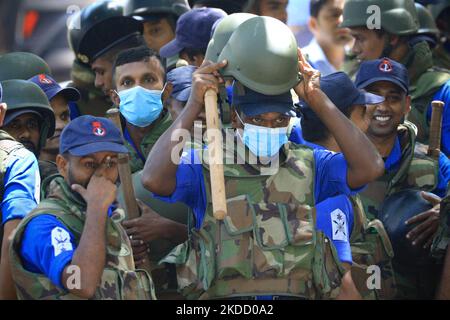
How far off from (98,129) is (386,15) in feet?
10.8

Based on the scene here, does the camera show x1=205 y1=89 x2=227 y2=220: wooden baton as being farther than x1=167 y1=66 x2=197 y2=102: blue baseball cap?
No

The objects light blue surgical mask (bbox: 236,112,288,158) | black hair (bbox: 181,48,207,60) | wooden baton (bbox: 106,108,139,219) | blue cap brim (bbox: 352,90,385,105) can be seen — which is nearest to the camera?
light blue surgical mask (bbox: 236,112,288,158)

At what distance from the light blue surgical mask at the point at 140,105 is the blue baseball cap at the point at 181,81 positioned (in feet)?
1.14

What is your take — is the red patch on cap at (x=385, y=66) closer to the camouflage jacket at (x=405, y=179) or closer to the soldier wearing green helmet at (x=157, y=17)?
the camouflage jacket at (x=405, y=179)

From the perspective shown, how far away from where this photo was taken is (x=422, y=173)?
326 inches

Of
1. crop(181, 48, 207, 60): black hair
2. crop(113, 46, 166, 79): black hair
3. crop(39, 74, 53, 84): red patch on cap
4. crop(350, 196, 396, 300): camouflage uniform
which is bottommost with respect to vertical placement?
crop(350, 196, 396, 300): camouflage uniform

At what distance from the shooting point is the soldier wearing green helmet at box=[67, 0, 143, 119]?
952 centimetres

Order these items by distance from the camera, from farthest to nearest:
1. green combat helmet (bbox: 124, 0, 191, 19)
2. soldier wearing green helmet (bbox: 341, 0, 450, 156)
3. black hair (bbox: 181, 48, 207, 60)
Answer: green combat helmet (bbox: 124, 0, 191, 19) < soldier wearing green helmet (bbox: 341, 0, 450, 156) < black hair (bbox: 181, 48, 207, 60)

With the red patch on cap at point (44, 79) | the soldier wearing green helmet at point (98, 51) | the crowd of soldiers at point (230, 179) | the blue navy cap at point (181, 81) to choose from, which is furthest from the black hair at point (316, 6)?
the blue navy cap at point (181, 81)

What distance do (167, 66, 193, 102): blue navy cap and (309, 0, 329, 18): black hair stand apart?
11.4ft

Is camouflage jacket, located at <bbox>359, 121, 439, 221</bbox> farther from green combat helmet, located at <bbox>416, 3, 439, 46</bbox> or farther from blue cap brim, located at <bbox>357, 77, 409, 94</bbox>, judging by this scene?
green combat helmet, located at <bbox>416, 3, 439, 46</bbox>

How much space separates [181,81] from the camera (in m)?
8.03

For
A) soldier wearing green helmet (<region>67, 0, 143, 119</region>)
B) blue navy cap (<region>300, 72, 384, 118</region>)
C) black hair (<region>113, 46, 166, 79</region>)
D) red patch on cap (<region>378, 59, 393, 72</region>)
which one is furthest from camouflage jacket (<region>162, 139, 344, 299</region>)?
soldier wearing green helmet (<region>67, 0, 143, 119</region>)
